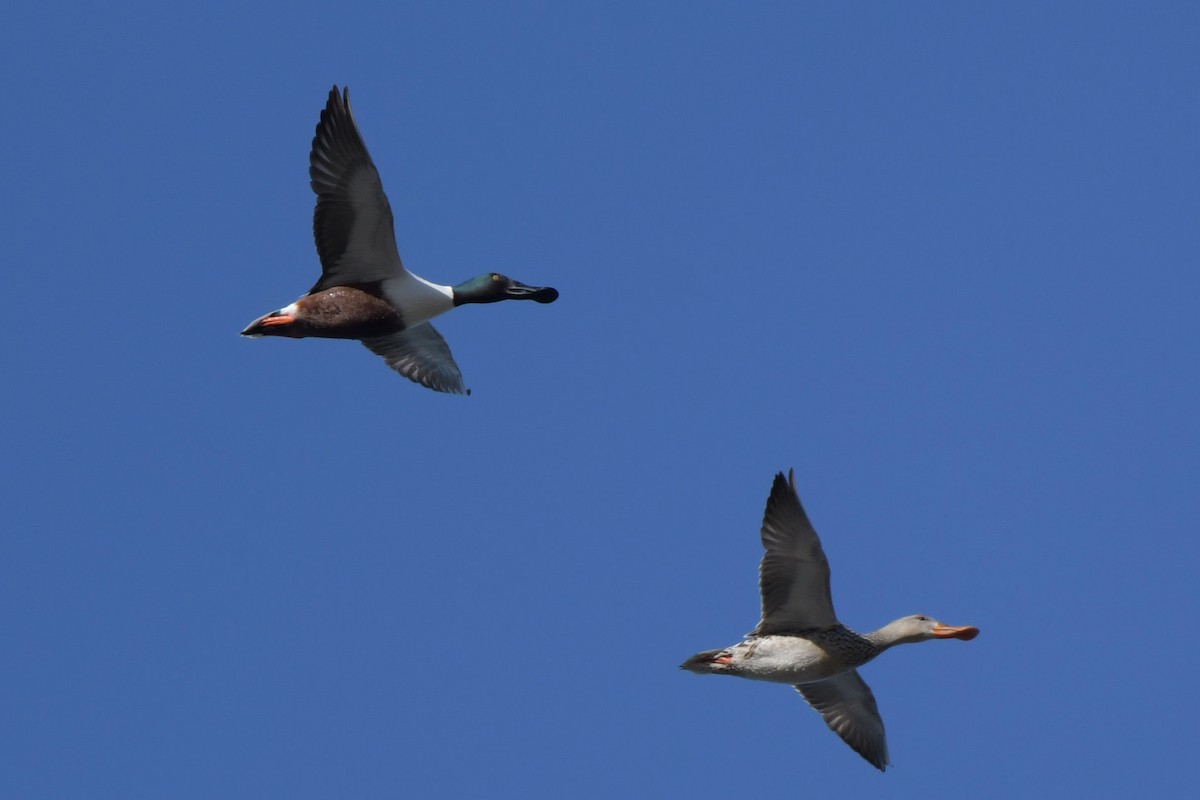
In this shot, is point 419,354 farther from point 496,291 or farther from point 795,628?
point 795,628

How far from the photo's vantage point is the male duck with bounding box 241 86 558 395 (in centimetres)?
1725

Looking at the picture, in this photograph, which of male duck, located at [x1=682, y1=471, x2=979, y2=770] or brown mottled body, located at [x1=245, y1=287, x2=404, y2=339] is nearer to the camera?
male duck, located at [x1=682, y1=471, x2=979, y2=770]

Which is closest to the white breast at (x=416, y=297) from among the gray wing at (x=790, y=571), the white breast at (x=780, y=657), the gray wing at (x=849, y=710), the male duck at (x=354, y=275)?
the male duck at (x=354, y=275)

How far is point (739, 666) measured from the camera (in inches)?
650

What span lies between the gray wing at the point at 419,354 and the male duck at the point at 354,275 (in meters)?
0.65

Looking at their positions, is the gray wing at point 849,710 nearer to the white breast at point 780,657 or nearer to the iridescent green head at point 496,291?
the white breast at point 780,657

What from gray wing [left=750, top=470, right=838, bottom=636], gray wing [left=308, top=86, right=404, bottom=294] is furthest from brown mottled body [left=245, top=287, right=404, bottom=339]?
gray wing [left=750, top=470, right=838, bottom=636]

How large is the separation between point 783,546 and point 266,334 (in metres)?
5.64

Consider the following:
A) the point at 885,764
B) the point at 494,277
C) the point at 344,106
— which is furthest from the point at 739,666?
the point at 344,106

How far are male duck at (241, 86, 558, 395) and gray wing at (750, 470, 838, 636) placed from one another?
397 centimetres

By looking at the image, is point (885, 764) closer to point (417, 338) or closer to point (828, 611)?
point (828, 611)

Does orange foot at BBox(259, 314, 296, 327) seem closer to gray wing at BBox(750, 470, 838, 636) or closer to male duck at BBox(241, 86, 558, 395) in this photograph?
male duck at BBox(241, 86, 558, 395)

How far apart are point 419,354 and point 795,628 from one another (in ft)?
18.3

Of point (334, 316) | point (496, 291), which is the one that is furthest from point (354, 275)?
point (496, 291)
